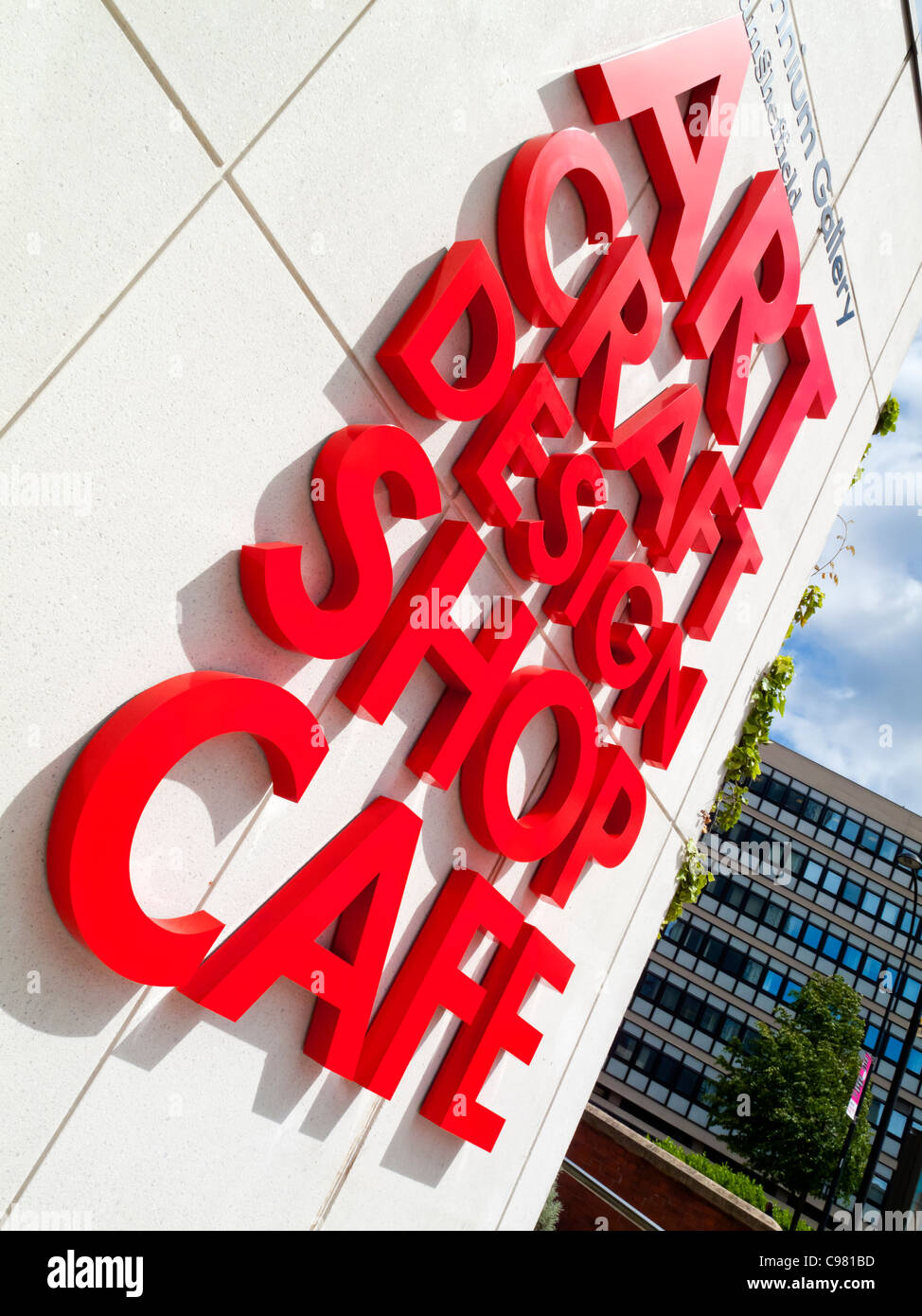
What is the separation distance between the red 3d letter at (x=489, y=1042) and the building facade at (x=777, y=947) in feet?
144

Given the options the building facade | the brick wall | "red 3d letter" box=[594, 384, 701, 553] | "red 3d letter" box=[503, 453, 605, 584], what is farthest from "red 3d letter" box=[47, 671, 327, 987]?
the building facade

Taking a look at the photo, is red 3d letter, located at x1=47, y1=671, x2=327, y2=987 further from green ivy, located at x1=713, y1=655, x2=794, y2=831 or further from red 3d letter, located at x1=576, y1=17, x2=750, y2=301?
green ivy, located at x1=713, y1=655, x2=794, y2=831

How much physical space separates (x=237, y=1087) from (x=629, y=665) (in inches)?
102

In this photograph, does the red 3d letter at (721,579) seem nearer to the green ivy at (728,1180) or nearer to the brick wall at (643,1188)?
the brick wall at (643,1188)

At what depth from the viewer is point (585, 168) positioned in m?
3.37

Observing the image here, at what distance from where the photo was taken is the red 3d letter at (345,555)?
2.53 metres

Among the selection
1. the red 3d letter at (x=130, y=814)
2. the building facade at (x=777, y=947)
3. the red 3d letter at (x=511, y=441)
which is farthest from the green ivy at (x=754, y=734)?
the building facade at (x=777, y=947)

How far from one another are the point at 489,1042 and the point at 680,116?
4.10 meters

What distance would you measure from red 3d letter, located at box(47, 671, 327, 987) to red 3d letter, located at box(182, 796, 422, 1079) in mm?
171

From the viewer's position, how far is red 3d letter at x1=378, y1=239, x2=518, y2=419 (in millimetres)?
2840

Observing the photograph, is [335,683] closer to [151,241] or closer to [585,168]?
[151,241]

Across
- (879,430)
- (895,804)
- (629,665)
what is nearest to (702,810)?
(629,665)

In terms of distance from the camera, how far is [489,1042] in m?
3.75

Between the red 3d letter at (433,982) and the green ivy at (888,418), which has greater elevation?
the green ivy at (888,418)
